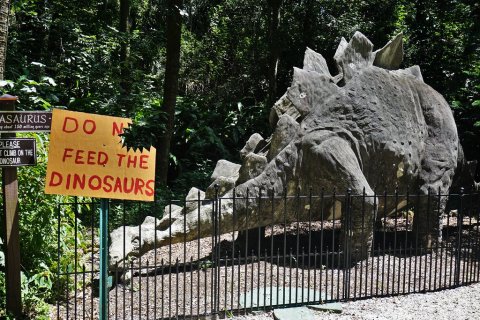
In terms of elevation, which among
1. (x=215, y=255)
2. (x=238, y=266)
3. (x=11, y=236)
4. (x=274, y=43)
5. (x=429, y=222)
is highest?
(x=274, y=43)

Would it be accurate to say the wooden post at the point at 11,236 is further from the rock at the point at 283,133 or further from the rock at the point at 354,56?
the rock at the point at 354,56

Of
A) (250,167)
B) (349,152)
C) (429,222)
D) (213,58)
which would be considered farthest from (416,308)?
(213,58)

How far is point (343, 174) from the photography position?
6840 mm

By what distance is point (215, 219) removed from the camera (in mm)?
5516

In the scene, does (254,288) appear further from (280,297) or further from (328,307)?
(328,307)

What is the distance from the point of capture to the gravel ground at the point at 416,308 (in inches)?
224

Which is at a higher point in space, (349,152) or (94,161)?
(349,152)

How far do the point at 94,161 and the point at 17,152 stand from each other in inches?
28.9

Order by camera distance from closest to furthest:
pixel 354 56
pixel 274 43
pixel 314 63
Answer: pixel 354 56
pixel 314 63
pixel 274 43

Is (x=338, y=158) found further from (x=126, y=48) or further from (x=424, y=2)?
(x=424, y=2)

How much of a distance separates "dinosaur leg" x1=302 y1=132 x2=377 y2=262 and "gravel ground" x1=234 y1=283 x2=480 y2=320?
833 millimetres

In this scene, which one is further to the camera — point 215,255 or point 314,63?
point 314,63

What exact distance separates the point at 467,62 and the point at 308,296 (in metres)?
9.21

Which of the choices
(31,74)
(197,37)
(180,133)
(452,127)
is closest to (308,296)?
(452,127)
